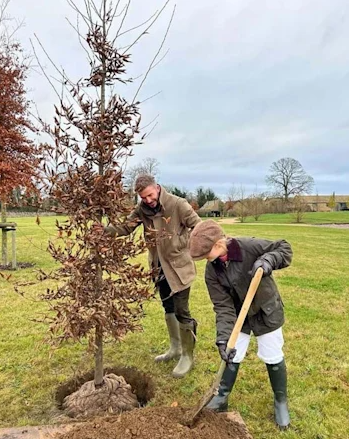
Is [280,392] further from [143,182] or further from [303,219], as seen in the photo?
[303,219]

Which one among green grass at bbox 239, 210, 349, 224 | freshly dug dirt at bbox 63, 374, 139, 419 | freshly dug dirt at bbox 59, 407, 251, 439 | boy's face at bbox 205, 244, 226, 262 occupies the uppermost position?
boy's face at bbox 205, 244, 226, 262

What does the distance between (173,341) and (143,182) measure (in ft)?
6.69

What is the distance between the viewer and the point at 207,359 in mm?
4582

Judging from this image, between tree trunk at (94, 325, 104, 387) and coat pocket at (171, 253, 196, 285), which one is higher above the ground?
coat pocket at (171, 253, 196, 285)

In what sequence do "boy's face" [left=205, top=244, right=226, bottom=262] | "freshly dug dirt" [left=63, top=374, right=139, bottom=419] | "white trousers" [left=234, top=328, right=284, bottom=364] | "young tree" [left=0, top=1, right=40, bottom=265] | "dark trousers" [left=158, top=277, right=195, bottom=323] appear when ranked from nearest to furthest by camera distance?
"boy's face" [left=205, top=244, right=226, bottom=262] → "white trousers" [left=234, top=328, right=284, bottom=364] → "freshly dug dirt" [left=63, top=374, right=139, bottom=419] → "dark trousers" [left=158, top=277, right=195, bottom=323] → "young tree" [left=0, top=1, right=40, bottom=265]

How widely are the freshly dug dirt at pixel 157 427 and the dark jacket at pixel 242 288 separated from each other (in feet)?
1.99

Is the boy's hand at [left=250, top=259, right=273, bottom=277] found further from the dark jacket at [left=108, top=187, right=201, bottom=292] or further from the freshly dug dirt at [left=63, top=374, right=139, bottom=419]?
the freshly dug dirt at [left=63, top=374, right=139, bottom=419]

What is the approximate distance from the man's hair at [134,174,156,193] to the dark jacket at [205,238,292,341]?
99 cm

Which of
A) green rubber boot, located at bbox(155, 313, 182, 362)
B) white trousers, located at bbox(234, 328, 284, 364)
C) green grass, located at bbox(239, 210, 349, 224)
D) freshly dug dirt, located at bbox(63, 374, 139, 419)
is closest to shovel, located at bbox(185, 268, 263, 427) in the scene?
white trousers, located at bbox(234, 328, 284, 364)

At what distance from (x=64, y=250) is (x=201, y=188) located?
59.5 meters

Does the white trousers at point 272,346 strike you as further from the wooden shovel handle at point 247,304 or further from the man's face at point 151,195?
the man's face at point 151,195

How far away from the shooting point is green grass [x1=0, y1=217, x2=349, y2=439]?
3.42 metres

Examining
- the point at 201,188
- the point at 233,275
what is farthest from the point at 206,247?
the point at 201,188

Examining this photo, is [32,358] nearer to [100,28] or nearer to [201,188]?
[100,28]
